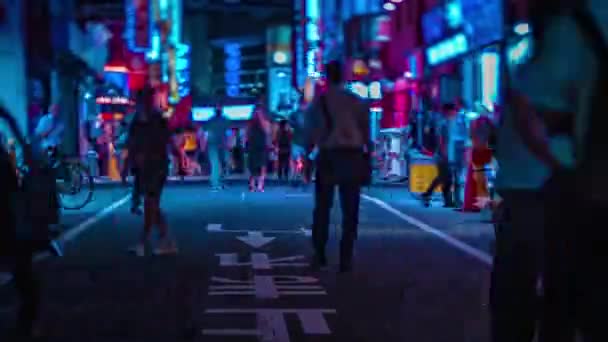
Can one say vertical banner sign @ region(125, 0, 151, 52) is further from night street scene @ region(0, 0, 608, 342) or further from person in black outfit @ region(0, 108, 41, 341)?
person in black outfit @ region(0, 108, 41, 341)

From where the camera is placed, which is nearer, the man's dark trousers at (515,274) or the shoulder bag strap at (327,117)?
the man's dark trousers at (515,274)

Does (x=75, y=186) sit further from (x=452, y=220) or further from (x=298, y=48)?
(x=298, y=48)

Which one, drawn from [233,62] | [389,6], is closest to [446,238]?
[389,6]

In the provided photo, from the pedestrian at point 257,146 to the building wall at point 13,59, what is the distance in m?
8.14

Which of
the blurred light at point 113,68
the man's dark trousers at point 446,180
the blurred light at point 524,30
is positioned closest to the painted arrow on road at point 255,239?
the blurred light at point 524,30

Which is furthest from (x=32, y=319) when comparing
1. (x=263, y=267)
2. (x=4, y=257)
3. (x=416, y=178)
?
(x=416, y=178)

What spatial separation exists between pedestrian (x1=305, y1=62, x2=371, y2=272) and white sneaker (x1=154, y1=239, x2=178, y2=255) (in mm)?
1981

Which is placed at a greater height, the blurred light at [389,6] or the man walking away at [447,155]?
the blurred light at [389,6]

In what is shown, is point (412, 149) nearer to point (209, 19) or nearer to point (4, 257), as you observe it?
point (4, 257)

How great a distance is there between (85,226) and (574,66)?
39.7ft

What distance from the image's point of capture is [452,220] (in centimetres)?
1534

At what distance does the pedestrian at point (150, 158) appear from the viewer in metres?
10.9

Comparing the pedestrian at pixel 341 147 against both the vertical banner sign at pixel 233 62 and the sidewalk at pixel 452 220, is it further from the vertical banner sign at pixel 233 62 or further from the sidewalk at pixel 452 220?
the vertical banner sign at pixel 233 62

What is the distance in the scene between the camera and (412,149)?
74.5 feet
